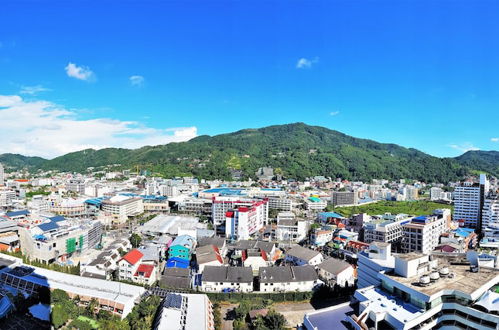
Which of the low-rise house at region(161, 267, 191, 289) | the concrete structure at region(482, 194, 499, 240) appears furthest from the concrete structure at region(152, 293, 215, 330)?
the concrete structure at region(482, 194, 499, 240)

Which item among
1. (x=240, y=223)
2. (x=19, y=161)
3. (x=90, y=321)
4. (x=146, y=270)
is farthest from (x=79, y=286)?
(x=19, y=161)

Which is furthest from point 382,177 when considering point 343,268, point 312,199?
point 343,268

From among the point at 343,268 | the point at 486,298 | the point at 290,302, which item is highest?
the point at 486,298

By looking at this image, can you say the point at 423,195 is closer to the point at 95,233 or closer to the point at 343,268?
the point at 343,268

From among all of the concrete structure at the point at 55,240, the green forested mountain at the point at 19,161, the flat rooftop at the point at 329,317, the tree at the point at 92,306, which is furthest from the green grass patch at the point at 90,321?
the green forested mountain at the point at 19,161

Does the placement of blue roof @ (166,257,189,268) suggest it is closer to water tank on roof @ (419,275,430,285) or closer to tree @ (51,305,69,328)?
tree @ (51,305,69,328)
